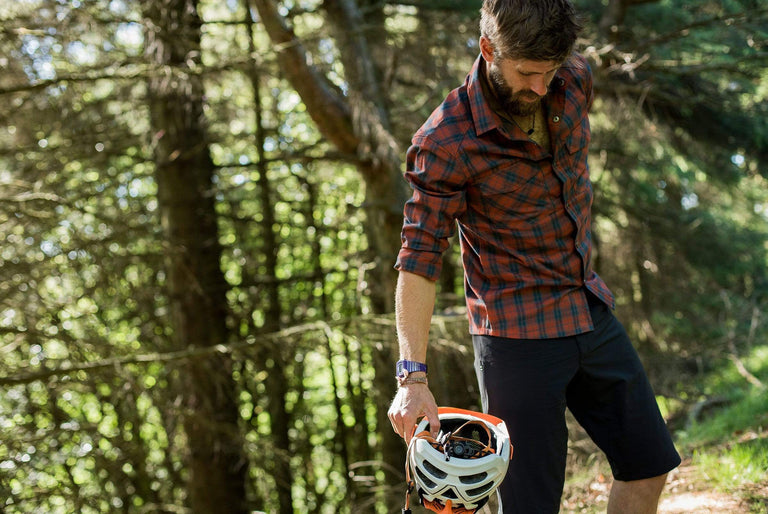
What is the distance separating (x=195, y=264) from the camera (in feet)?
25.0

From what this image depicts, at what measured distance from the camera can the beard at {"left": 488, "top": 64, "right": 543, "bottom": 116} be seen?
2.30 metres

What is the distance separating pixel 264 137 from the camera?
8.52m

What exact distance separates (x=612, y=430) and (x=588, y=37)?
14.7 feet

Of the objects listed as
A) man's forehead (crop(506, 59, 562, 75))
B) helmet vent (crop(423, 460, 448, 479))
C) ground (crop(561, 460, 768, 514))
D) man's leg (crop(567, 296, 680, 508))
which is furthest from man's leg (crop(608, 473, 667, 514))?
man's forehead (crop(506, 59, 562, 75))

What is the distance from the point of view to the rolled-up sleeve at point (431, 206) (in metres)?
2.30

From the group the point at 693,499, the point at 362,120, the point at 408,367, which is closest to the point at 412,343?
the point at 408,367

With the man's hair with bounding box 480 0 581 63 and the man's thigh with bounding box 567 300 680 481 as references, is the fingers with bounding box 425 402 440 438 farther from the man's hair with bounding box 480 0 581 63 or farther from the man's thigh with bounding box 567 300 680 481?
the man's hair with bounding box 480 0 581 63

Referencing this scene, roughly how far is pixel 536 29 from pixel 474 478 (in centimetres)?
130

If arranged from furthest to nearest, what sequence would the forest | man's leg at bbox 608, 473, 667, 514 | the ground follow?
the forest, the ground, man's leg at bbox 608, 473, 667, 514

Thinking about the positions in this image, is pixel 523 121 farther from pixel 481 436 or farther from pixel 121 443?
pixel 121 443

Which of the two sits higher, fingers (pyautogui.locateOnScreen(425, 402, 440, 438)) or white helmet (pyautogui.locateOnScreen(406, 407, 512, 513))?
fingers (pyautogui.locateOnScreen(425, 402, 440, 438))

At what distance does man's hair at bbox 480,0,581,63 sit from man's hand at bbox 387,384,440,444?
3.43 ft

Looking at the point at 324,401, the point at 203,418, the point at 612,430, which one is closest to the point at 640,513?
the point at 612,430

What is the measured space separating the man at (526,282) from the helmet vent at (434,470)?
20cm
